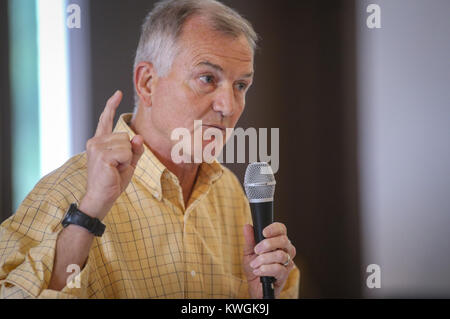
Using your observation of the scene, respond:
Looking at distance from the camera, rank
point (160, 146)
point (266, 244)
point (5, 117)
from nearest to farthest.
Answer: point (266, 244)
point (5, 117)
point (160, 146)

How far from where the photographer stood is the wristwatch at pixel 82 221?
46.4 inches

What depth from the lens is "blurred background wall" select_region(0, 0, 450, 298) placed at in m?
1.57

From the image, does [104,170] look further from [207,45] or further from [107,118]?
[207,45]

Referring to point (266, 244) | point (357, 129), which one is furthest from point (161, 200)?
point (357, 129)

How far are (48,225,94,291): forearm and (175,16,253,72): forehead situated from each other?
61 cm

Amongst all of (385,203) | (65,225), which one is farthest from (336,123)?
(65,225)

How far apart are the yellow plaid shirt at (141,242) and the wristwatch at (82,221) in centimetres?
5

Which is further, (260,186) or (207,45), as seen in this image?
(207,45)

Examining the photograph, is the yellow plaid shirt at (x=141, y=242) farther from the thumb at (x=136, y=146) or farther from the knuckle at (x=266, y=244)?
the knuckle at (x=266, y=244)

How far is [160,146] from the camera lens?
1.56 meters

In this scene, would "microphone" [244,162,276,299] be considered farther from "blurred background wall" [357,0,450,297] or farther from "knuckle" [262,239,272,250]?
"blurred background wall" [357,0,450,297]

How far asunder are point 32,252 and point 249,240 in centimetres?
61
